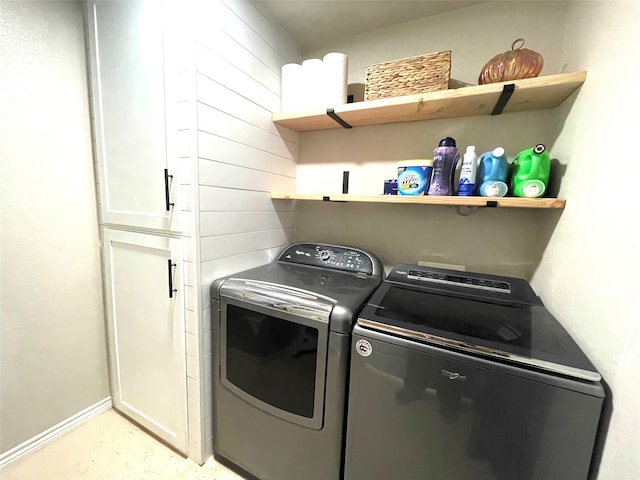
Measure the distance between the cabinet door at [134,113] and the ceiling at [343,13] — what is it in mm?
579

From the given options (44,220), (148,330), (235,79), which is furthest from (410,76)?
(44,220)

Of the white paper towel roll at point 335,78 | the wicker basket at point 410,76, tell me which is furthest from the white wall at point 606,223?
the white paper towel roll at point 335,78

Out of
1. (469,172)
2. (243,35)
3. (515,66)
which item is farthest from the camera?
(243,35)

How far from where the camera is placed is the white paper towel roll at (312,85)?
1.37m

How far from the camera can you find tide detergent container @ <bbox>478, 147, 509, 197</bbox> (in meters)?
1.10

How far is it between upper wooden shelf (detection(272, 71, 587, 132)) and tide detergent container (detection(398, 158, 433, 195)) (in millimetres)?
258

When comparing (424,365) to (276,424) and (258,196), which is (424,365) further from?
(258,196)

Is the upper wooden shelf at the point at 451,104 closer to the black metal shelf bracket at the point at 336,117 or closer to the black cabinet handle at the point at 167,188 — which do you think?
the black metal shelf bracket at the point at 336,117

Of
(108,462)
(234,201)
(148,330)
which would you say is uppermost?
(234,201)

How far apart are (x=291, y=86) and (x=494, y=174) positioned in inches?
43.5

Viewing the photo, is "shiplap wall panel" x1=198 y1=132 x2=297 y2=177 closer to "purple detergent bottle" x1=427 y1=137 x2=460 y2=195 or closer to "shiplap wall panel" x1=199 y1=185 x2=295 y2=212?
"shiplap wall panel" x1=199 y1=185 x2=295 y2=212

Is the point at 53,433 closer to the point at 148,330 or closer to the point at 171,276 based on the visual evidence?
the point at 148,330

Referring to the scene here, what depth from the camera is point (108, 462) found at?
1.31 metres

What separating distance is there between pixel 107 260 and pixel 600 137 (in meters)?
2.18
